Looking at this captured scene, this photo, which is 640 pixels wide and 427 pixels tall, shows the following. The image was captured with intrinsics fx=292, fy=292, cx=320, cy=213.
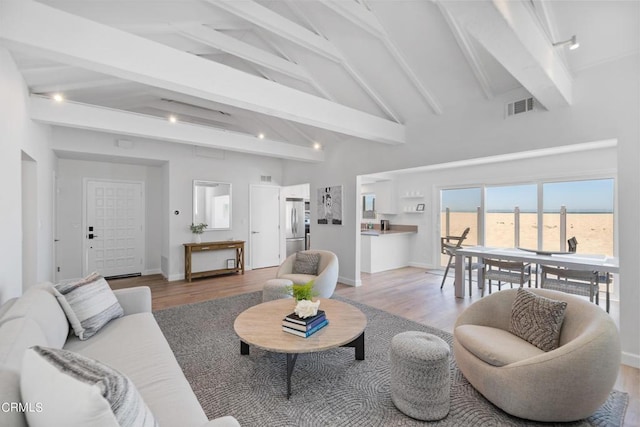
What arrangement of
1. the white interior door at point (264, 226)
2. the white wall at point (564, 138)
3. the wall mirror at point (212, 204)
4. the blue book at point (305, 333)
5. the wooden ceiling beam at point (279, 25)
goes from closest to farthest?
the blue book at point (305, 333) → the white wall at point (564, 138) → the wooden ceiling beam at point (279, 25) → the wall mirror at point (212, 204) → the white interior door at point (264, 226)

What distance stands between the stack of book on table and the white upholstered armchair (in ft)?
4.94

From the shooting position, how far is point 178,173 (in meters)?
5.96

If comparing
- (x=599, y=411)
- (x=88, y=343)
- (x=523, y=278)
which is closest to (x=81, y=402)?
(x=88, y=343)

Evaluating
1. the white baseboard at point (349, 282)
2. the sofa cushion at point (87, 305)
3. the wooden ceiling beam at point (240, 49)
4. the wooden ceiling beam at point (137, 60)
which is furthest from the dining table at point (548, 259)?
the sofa cushion at point (87, 305)

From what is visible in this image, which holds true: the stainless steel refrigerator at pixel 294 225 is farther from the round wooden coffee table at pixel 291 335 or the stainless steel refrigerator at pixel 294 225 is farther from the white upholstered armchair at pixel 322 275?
the round wooden coffee table at pixel 291 335

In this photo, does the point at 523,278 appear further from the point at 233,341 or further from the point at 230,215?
the point at 230,215

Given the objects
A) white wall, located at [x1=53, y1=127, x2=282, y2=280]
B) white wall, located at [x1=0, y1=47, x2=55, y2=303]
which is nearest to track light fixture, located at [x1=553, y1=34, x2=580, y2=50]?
white wall, located at [x1=0, y1=47, x2=55, y2=303]

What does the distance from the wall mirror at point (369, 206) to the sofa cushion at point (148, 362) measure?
20.3ft

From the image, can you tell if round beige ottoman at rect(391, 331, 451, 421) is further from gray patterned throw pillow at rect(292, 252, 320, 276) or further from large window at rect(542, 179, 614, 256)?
large window at rect(542, 179, 614, 256)

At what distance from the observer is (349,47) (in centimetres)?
373

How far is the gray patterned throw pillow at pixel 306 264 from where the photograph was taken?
175 inches

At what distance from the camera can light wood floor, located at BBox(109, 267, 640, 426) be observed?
398 centimetres

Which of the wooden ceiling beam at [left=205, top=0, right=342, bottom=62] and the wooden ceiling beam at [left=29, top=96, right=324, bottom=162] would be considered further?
the wooden ceiling beam at [left=29, top=96, right=324, bottom=162]

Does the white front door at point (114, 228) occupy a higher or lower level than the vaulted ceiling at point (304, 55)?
lower
